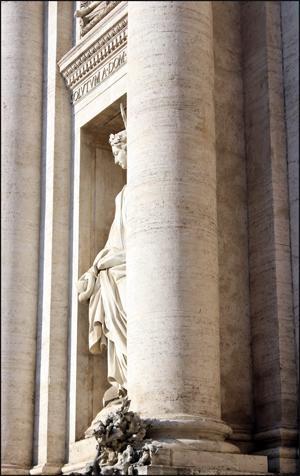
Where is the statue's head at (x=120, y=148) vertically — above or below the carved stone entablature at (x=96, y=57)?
below

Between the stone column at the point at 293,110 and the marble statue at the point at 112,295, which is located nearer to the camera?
the stone column at the point at 293,110

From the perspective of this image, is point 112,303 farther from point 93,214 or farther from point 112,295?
point 93,214

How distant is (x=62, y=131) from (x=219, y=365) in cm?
556

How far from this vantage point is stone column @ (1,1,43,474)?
642 inches

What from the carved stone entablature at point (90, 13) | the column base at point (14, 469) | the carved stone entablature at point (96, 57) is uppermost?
the carved stone entablature at point (90, 13)

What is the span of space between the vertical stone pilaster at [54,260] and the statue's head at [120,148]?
150 centimetres

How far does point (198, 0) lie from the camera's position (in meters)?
14.0

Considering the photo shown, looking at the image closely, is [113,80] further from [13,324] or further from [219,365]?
[219,365]

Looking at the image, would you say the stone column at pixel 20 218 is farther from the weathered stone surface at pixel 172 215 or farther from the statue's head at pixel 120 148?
the weathered stone surface at pixel 172 215

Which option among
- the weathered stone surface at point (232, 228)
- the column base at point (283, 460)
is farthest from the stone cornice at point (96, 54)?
the column base at point (283, 460)

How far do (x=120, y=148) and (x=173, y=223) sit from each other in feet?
9.62

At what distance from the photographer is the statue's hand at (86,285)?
1595cm

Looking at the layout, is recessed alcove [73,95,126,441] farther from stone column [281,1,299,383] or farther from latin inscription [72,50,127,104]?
stone column [281,1,299,383]

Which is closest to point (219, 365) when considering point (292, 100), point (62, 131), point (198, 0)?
point (292, 100)
